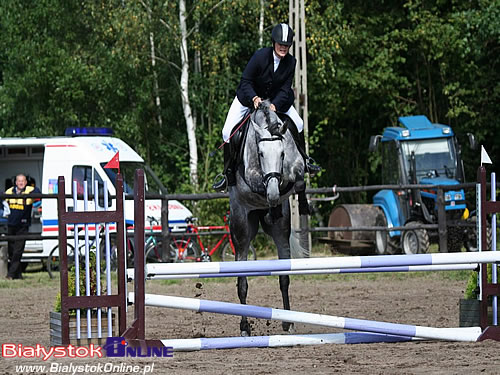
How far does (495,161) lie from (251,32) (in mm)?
7474

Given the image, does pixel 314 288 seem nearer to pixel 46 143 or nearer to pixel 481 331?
pixel 481 331

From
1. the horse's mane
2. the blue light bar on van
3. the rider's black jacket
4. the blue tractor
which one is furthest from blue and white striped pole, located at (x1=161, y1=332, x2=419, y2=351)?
the blue light bar on van

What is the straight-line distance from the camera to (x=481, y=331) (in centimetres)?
665

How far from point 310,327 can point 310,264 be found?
2.05 meters

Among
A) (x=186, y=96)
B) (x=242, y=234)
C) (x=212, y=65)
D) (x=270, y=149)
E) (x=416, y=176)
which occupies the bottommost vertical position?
(x=242, y=234)

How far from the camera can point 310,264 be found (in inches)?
241

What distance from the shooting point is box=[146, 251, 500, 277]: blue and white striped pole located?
598 centimetres

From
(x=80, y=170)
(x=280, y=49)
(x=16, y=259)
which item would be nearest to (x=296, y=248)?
(x=280, y=49)

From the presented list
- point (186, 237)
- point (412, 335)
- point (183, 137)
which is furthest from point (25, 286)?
point (183, 137)

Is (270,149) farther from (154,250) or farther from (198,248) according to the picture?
(198,248)

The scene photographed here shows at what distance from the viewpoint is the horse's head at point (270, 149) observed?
689 centimetres

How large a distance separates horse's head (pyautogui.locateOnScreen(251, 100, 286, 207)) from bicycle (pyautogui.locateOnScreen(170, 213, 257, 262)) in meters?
8.05

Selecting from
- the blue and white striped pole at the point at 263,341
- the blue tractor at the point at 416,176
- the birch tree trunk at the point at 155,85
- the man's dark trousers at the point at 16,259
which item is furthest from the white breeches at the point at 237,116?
the birch tree trunk at the point at 155,85

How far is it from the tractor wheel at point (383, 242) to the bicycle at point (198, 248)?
2.55 metres
